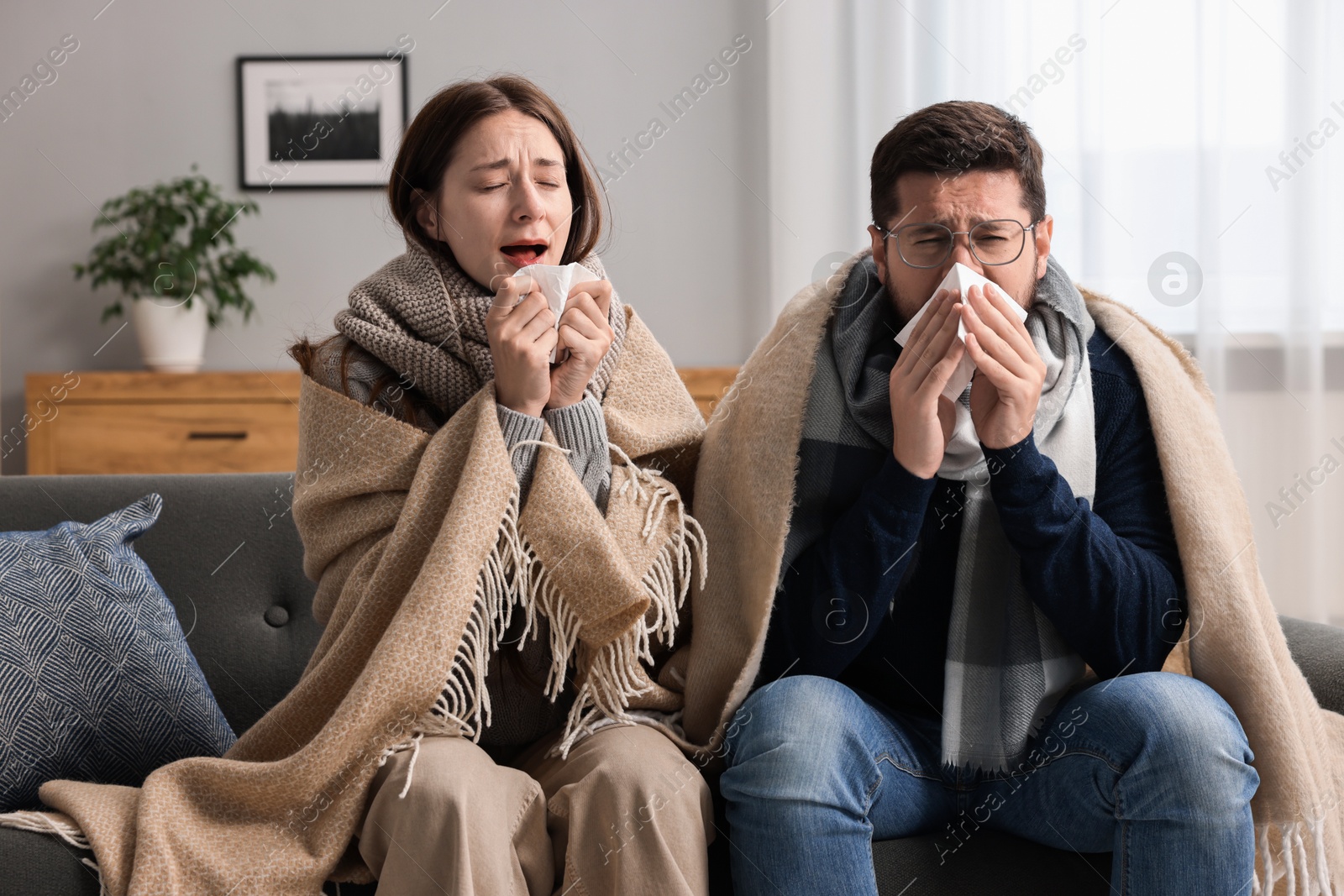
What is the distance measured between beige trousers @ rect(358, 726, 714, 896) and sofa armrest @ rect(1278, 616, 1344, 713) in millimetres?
693

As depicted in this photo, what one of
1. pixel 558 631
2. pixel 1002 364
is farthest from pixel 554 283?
pixel 1002 364

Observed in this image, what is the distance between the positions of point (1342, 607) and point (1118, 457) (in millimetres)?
1685

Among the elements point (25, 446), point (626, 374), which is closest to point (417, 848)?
point (626, 374)

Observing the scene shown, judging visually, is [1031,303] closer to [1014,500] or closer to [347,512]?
[1014,500]

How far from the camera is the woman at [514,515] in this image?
0.98 m

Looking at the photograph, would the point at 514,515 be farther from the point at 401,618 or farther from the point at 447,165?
the point at 447,165

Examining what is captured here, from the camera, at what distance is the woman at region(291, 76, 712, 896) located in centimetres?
98

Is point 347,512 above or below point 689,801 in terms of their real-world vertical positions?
above

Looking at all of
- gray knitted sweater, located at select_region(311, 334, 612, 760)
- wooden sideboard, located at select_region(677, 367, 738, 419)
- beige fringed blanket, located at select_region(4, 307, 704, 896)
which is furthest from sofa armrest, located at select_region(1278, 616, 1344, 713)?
wooden sideboard, located at select_region(677, 367, 738, 419)

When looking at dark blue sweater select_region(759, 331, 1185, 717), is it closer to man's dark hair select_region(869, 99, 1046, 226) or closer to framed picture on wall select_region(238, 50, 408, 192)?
man's dark hair select_region(869, 99, 1046, 226)

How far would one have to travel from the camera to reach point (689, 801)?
3.27ft

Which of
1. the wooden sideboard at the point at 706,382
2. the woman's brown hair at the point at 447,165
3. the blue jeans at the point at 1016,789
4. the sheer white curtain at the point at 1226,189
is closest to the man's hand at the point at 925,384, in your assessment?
the blue jeans at the point at 1016,789

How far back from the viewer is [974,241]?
1108 millimetres

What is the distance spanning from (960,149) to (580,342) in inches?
17.1
